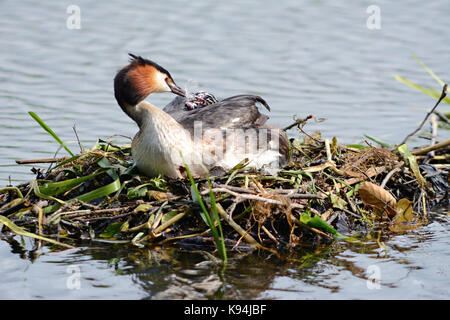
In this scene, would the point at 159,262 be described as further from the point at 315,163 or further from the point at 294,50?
the point at 294,50

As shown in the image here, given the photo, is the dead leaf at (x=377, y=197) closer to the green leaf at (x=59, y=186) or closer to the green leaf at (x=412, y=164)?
the green leaf at (x=412, y=164)

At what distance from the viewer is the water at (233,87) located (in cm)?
516

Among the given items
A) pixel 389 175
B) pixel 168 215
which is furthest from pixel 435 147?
pixel 168 215

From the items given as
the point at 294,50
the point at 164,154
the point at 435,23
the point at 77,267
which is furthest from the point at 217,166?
the point at 435,23

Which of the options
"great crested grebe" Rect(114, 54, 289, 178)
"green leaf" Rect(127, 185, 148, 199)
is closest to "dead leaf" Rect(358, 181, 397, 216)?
"great crested grebe" Rect(114, 54, 289, 178)

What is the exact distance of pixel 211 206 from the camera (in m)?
5.64

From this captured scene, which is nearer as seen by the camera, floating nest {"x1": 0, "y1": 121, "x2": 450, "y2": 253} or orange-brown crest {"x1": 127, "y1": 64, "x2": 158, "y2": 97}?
floating nest {"x1": 0, "y1": 121, "x2": 450, "y2": 253}

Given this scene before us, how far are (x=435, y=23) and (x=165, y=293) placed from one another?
10.8 metres

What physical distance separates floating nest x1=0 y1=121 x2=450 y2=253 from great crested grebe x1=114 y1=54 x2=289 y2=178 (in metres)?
0.17

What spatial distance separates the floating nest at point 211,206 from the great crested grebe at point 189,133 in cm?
17

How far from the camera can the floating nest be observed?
5.74m
